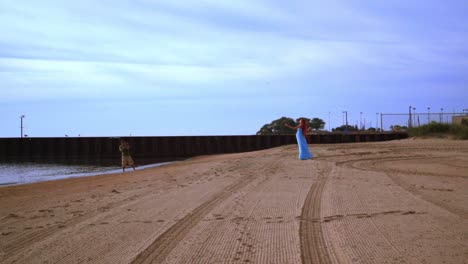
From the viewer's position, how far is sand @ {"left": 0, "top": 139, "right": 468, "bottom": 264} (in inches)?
236

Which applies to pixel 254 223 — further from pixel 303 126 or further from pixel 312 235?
pixel 303 126

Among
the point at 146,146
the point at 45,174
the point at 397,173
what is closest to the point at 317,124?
the point at 146,146

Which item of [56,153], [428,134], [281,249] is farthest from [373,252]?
[56,153]

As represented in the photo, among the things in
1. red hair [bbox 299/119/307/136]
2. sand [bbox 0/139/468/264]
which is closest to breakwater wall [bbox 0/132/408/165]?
red hair [bbox 299/119/307/136]

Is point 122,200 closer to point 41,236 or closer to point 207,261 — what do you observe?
point 41,236

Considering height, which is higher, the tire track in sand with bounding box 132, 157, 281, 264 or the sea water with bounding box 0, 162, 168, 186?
the tire track in sand with bounding box 132, 157, 281, 264

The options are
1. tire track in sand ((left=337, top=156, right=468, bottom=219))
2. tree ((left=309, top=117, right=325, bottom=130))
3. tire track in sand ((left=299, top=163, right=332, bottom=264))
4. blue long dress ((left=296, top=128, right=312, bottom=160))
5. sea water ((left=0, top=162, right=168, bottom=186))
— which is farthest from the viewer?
tree ((left=309, top=117, right=325, bottom=130))

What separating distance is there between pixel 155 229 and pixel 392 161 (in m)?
14.1

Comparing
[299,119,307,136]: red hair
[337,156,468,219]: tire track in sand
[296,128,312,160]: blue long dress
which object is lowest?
[337,156,468,219]: tire track in sand

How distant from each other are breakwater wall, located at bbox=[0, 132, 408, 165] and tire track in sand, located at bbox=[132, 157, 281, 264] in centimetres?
3292

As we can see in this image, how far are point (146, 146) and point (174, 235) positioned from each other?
44428mm

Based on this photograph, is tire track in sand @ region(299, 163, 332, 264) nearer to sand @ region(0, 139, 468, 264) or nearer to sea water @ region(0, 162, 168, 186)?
sand @ region(0, 139, 468, 264)

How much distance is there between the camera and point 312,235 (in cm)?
676

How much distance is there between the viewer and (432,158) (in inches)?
794
